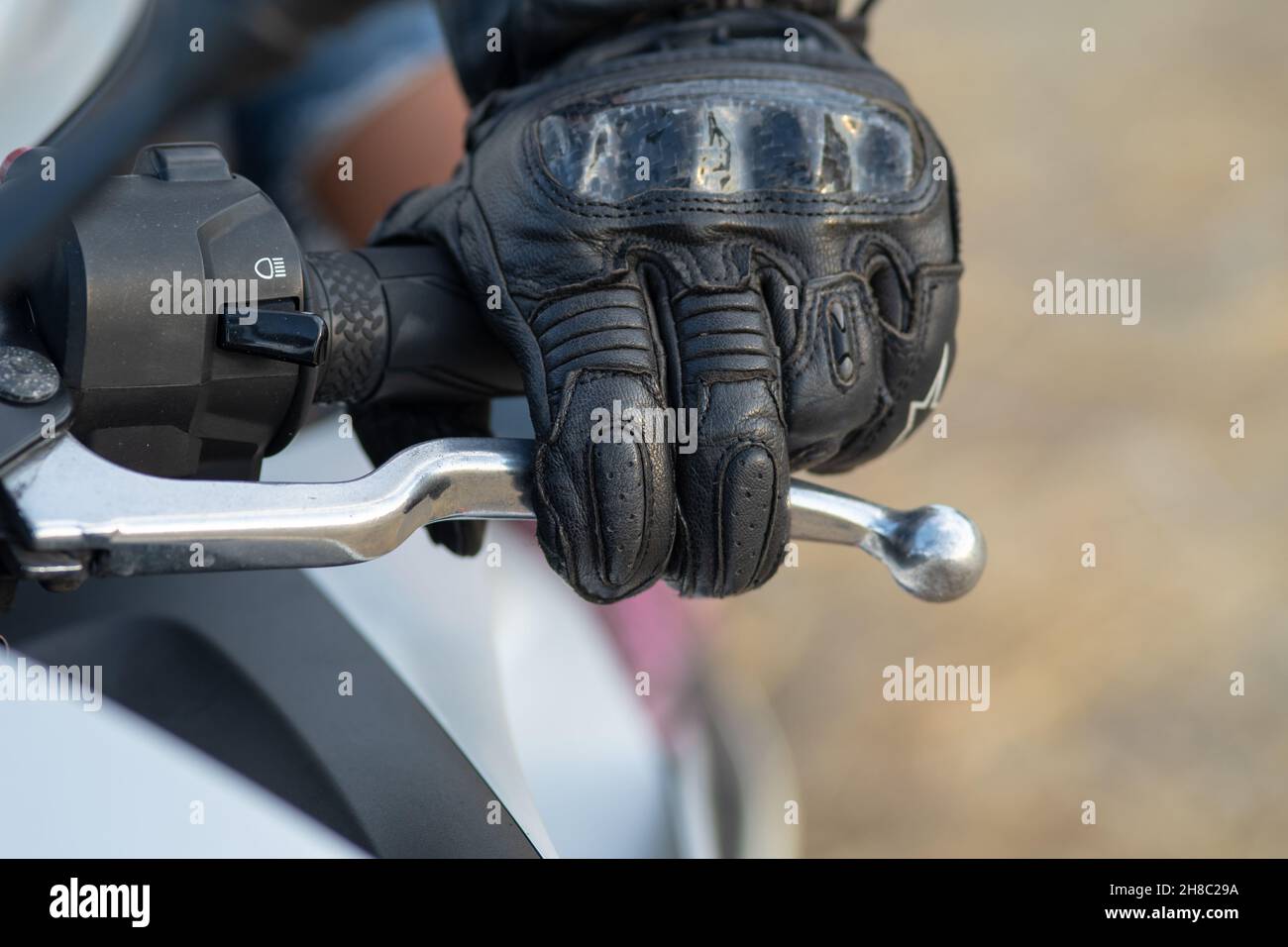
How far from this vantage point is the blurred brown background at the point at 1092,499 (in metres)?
2.78

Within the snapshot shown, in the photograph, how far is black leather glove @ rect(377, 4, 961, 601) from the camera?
820 mm

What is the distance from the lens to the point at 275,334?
777 mm

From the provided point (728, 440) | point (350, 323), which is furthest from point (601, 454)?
point (350, 323)

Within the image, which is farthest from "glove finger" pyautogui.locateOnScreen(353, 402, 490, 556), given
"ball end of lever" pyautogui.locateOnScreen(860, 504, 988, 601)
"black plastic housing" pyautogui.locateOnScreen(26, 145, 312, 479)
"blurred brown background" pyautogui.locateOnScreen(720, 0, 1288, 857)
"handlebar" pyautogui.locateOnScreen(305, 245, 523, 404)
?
"blurred brown background" pyautogui.locateOnScreen(720, 0, 1288, 857)

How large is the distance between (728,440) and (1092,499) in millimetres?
2744

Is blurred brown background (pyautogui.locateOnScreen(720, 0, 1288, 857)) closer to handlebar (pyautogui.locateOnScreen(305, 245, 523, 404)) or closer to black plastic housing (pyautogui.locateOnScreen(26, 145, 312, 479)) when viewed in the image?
handlebar (pyautogui.locateOnScreen(305, 245, 523, 404))

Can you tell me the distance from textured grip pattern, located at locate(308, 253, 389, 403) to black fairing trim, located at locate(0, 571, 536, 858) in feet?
0.76

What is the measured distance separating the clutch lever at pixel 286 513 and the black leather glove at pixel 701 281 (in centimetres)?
3

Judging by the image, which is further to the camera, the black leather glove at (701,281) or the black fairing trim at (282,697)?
the black fairing trim at (282,697)

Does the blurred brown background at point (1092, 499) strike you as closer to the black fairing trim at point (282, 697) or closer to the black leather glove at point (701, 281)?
the black fairing trim at point (282, 697)

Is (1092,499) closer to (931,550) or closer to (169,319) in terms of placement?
(931,550)

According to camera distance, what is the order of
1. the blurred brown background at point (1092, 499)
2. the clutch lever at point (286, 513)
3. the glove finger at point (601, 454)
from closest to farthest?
the clutch lever at point (286, 513) < the glove finger at point (601, 454) < the blurred brown background at point (1092, 499)

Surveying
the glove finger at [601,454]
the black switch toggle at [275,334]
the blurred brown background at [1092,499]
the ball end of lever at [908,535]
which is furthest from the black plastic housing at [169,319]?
the blurred brown background at [1092,499]
